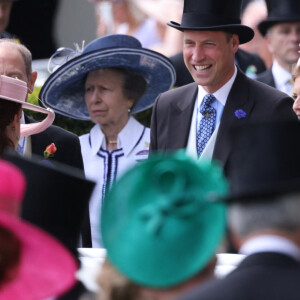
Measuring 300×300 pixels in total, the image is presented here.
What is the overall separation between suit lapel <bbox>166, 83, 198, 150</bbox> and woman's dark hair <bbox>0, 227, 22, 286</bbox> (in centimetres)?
292

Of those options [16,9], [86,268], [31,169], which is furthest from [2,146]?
[16,9]

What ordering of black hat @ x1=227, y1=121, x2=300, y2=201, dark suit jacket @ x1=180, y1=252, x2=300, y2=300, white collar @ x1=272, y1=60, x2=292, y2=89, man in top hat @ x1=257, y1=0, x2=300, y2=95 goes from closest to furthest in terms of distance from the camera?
1. dark suit jacket @ x1=180, y1=252, x2=300, y2=300
2. black hat @ x1=227, y1=121, x2=300, y2=201
3. white collar @ x1=272, y1=60, x2=292, y2=89
4. man in top hat @ x1=257, y1=0, x2=300, y2=95

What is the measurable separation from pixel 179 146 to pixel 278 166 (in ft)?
10.0

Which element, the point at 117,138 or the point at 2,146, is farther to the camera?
the point at 117,138

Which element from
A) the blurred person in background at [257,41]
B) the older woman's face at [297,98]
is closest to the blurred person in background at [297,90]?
the older woman's face at [297,98]

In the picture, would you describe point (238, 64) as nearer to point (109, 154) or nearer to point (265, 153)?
point (109, 154)

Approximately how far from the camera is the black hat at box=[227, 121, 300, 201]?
8.30 feet

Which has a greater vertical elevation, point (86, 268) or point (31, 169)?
point (31, 169)

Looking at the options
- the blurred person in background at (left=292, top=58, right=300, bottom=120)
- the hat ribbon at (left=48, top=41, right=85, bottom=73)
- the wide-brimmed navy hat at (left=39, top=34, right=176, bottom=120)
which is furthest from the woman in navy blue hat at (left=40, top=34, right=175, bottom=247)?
the blurred person in background at (left=292, top=58, right=300, bottom=120)

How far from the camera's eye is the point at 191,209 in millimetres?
2459

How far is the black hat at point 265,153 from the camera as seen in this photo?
8.30 feet

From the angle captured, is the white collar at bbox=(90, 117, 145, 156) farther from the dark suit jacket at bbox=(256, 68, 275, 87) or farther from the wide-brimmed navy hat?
the dark suit jacket at bbox=(256, 68, 275, 87)

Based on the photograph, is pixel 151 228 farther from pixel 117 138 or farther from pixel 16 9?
pixel 16 9

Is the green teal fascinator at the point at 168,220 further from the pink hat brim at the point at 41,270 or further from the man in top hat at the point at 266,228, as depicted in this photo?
the pink hat brim at the point at 41,270
